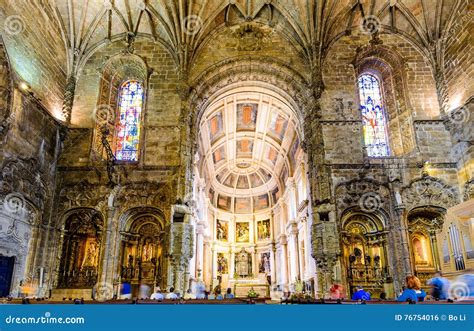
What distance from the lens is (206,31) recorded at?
16.9m

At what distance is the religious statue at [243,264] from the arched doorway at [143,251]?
1564cm

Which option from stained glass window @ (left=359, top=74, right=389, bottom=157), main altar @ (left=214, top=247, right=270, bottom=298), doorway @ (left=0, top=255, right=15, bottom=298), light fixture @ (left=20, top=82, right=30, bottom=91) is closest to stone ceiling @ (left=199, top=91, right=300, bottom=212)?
stained glass window @ (left=359, top=74, right=389, bottom=157)

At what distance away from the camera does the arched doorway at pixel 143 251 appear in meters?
14.7

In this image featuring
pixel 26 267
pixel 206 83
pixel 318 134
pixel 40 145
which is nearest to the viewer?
pixel 26 267

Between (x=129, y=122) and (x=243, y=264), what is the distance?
17.5 m

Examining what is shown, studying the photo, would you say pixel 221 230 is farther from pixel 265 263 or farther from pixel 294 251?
pixel 294 251

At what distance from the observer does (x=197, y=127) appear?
16.8 metres

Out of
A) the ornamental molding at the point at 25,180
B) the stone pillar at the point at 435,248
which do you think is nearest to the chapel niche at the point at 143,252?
the ornamental molding at the point at 25,180

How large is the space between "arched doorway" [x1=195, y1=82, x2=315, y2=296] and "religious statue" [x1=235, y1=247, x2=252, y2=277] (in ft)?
0.26

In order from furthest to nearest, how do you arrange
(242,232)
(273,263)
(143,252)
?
(242,232) → (273,263) → (143,252)

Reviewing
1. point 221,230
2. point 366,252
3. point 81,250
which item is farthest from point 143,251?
point 221,230

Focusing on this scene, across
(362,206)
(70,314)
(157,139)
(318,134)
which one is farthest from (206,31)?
(70,314)

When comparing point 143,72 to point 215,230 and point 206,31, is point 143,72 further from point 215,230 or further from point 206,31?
point 215,230

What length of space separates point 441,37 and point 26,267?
63.7 feet
